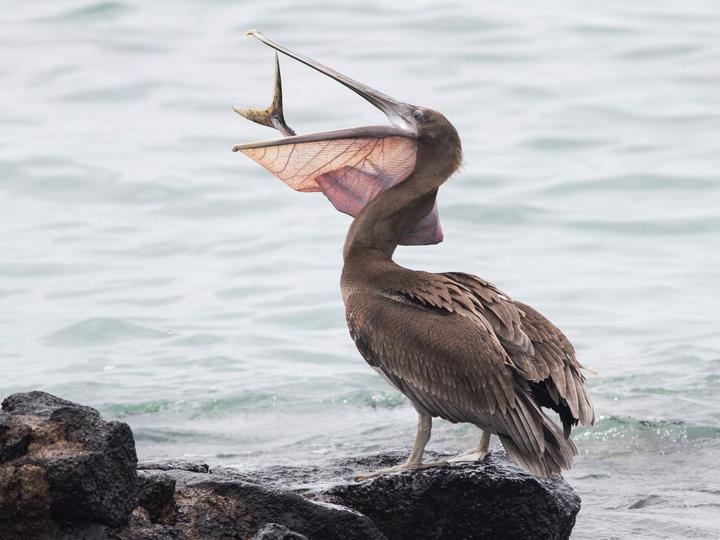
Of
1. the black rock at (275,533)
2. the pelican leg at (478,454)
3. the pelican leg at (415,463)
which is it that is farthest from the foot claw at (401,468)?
the black rock at (275,533)

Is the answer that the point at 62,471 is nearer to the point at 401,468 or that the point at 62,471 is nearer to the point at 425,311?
the point at 401,468

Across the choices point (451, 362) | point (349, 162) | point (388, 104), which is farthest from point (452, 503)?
point (388, 104)

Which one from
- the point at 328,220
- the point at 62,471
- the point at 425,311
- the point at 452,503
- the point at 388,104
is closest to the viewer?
the point at 62,471

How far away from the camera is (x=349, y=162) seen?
712 cm

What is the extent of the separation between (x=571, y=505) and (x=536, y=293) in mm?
7430

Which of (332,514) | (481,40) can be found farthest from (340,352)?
(481,40)

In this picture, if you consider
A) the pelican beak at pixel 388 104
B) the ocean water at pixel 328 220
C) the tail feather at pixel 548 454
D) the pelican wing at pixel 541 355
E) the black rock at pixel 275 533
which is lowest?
the ocean water at pixel 328 220

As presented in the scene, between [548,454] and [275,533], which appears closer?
[275,533]

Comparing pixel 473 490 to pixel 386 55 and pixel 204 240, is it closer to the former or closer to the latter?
pixel 204 240

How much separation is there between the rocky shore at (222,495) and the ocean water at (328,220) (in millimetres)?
1206

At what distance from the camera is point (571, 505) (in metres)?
6.05

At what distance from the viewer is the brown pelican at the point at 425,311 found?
6.07 metres

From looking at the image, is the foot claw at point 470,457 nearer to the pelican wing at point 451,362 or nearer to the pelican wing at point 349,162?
the pelican wing at point 451,362

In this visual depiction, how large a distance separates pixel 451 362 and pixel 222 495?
137 cm
